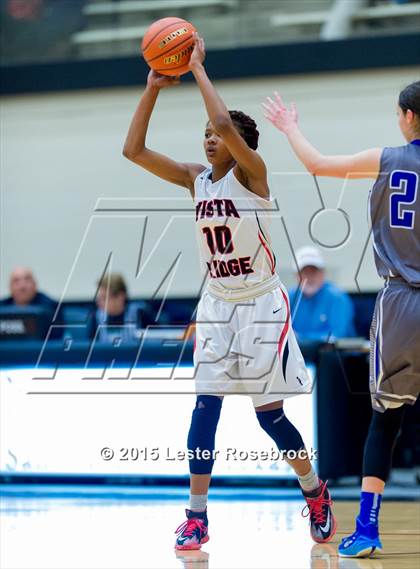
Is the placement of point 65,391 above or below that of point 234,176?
below

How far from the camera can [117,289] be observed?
28.7 ft

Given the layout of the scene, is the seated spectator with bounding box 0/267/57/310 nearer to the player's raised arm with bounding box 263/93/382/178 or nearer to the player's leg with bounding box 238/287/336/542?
the player's leg with bounding box 238/287/336/542

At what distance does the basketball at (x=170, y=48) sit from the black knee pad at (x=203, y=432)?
1545 mm

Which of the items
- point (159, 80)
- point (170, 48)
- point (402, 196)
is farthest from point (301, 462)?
point (170, 48)

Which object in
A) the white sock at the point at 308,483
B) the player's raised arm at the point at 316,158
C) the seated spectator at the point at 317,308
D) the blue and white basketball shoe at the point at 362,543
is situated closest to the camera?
the player's raised arm at the point at 316,158

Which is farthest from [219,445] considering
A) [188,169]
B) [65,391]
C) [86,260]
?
[86,260]

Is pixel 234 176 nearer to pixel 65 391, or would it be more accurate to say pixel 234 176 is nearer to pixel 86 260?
pixel 65 391

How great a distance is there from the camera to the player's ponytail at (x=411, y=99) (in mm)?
4418

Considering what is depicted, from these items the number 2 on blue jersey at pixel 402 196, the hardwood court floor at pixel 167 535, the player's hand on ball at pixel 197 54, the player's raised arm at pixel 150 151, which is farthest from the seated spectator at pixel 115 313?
the number 2 on blue jersey at pixel 402 196

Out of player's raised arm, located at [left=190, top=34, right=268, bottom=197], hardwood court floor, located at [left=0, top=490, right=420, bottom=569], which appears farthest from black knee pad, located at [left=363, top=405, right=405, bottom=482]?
player's raised arm, located at [left=190, top=34, right=268, bottom=197]

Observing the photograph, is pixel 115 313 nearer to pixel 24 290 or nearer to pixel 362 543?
pixel 24 290

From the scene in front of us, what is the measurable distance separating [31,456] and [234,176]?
365cm

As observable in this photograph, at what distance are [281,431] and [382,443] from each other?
22.2 inches

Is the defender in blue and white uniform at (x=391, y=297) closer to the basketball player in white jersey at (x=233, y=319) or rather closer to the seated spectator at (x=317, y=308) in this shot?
the basketball player in white jersey at (x=233, y=319)
